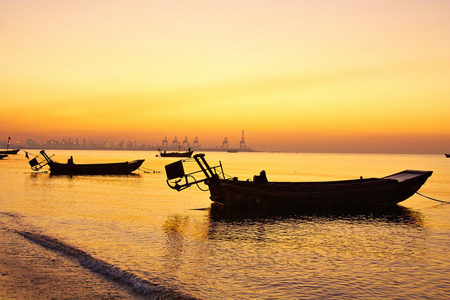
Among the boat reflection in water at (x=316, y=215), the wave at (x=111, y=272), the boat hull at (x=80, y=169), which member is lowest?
the boat reflection in water at (x=316, y=215)

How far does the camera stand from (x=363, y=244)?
15703 mm

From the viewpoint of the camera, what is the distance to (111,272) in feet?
37.2

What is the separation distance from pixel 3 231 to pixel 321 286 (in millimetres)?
13230

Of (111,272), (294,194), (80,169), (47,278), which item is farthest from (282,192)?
(80,169)

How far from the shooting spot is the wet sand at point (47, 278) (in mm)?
9516

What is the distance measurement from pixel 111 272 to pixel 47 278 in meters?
1.68

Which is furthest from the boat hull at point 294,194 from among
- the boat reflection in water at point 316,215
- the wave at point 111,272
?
the wave at point 111,272

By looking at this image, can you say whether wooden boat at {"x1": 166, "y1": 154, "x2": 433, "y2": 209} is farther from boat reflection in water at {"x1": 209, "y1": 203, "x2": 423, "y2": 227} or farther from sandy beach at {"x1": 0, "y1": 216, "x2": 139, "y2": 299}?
sandy beach at {"x1": 0, "y1": 216, "x2": 139, "y2": 299}

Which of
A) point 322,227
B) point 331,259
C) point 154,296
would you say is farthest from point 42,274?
point 322,227

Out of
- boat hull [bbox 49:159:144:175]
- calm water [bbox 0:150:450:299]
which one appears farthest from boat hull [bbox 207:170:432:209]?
boat hull [bbox 49:159:144:175]

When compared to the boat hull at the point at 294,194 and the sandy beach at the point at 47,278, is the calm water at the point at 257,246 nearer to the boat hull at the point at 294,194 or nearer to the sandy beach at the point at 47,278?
the sandy beach at the point at 47,278

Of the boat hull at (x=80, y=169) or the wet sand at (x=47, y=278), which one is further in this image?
the boat hull at (x=80, y=169)

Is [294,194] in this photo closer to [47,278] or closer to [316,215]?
[316,215]

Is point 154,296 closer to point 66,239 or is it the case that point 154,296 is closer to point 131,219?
point 66,239
